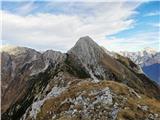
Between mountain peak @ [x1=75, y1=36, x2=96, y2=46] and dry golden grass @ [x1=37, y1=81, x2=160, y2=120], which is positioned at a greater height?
mountain peak @ [x1=75, y1=36, x2=96, y2=46]

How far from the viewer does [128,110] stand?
8481 centimetres

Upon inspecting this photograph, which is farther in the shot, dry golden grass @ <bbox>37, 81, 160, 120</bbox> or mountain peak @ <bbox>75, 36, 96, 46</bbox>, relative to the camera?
mountain peak @ <bbox>75, 36, 96, 46</bbox>

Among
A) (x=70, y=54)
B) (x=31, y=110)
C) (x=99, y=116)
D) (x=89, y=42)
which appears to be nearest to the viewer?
(x=99, y=116)

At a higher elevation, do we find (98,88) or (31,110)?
(98,88)

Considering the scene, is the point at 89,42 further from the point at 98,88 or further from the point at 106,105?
the point at 106,105

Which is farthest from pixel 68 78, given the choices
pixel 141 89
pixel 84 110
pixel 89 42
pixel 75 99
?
pixel 141 89

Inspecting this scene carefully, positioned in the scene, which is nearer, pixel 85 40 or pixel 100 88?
pixel 100 88

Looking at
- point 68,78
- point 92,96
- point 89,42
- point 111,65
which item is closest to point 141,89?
point 111,65

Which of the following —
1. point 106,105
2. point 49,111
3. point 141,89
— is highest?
point 106,105

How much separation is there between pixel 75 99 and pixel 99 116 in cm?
1648

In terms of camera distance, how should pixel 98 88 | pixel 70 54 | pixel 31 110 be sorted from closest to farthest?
pixel 98 88, pixel 31 110, pixel 70 54

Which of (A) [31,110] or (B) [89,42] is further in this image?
(B) [89,42]

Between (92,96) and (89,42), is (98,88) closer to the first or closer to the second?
(92,96)

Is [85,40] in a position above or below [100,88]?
above
